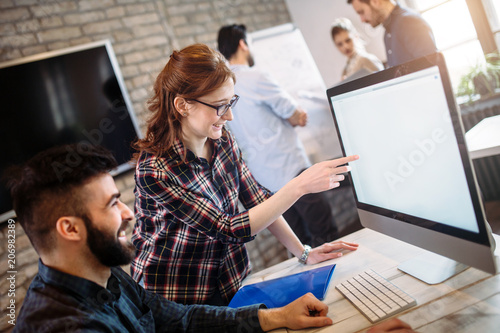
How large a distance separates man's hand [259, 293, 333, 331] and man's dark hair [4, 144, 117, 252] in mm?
534

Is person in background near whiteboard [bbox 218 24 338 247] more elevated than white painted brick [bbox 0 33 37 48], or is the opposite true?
white painted brick [bbox 0 33 37 48]

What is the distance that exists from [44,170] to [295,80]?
242 centimetres

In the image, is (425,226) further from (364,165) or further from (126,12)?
(126,12)

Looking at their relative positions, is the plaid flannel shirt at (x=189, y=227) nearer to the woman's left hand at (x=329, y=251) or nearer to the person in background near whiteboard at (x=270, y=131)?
the woman's left hand at (x=329, y=251)

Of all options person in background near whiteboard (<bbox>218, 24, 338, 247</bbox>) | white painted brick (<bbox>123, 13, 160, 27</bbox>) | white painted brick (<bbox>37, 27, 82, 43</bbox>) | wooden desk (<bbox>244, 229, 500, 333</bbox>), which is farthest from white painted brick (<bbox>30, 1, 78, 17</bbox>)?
wooden desk (<bbox>244, 229, 500, 333</bbox>)

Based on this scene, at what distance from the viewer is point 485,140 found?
5.23ft

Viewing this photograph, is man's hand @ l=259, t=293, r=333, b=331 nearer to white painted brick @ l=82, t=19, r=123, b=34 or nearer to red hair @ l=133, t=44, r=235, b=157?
red hair @ l=133, t=44, r=235, b=157

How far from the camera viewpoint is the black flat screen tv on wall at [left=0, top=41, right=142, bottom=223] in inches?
93.6

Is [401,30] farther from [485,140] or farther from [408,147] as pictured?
[408,147]

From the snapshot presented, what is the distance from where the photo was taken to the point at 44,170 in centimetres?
93

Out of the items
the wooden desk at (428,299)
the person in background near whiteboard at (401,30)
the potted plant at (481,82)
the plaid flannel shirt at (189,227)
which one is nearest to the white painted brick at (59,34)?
the plaid flannel shirt at (189,227)

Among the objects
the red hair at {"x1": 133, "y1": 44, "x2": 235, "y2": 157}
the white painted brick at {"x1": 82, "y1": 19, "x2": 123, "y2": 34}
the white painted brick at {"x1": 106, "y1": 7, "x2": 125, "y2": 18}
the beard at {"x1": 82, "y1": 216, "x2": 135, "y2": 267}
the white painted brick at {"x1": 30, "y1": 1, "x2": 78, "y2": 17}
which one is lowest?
the beard at {"x1": 82, "y1": 216, "x2": 135, "y2": 267}

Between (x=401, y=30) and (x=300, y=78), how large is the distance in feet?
3.22

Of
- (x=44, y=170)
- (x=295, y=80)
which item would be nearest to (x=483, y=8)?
(x=295, y=80)
